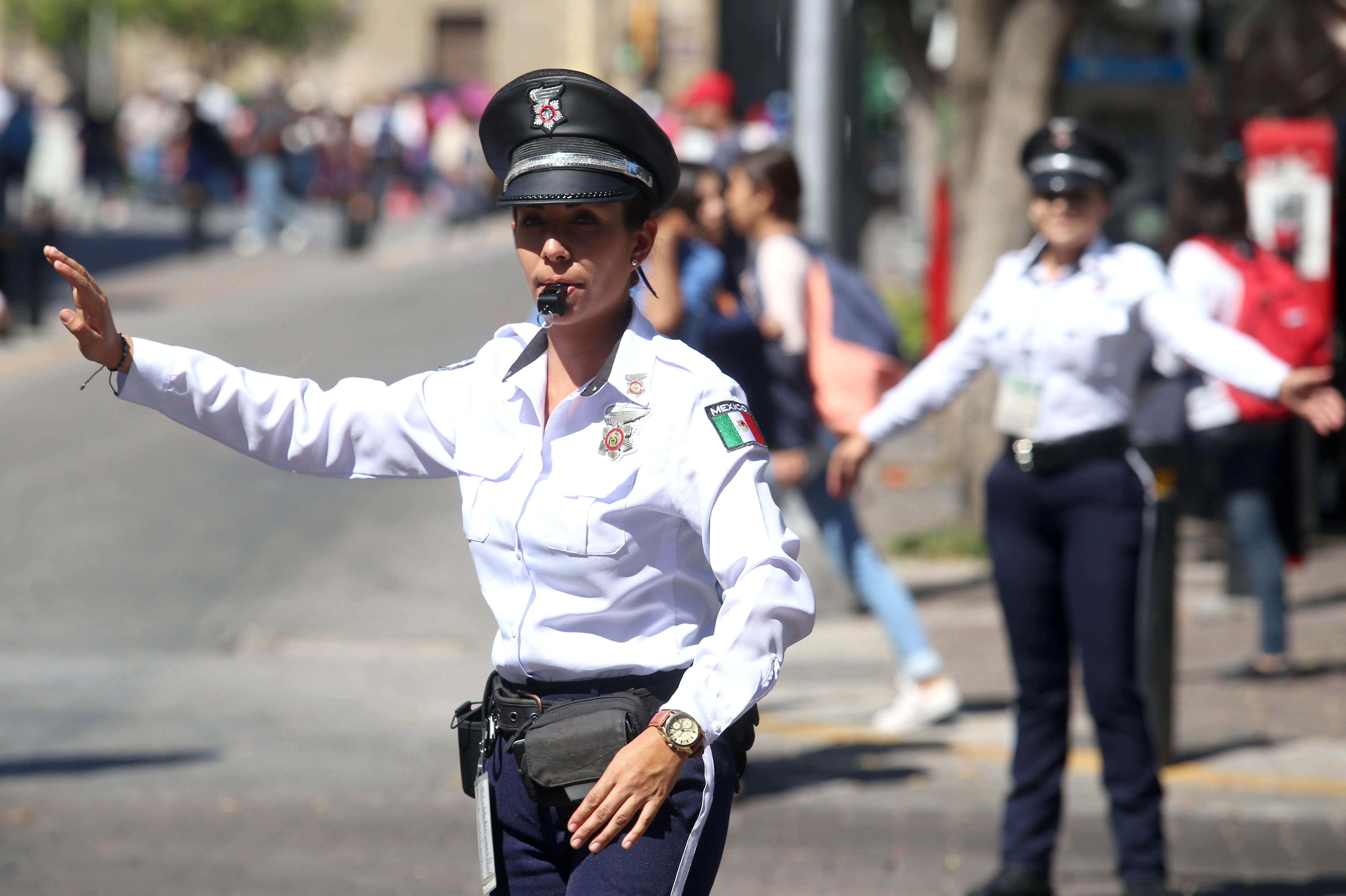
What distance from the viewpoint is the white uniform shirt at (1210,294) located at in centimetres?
755

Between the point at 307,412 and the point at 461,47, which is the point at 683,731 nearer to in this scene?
the point at 307,412

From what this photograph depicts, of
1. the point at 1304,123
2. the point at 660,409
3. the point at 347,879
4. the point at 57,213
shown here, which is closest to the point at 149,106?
the point at 57,213

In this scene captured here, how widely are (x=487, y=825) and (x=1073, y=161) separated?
115 inches

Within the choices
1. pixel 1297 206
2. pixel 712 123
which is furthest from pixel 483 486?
pixel 712 123

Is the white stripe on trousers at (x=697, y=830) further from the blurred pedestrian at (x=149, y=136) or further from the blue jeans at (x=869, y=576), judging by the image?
the blurred pedestrian at (x=149, y=136)

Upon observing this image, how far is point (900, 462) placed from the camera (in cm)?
1314

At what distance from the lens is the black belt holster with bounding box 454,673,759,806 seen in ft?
8.89

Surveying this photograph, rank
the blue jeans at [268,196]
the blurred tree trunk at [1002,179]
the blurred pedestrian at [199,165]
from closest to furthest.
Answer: the blurred tree trunk at [1002,179]
the blurred pedestrian at [199,165]
the blue jeans at [268,196]

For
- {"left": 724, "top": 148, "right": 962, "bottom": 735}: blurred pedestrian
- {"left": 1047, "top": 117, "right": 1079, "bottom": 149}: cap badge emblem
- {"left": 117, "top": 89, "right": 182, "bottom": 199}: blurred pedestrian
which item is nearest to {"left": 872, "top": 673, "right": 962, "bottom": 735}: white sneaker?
{"left": 724, "top": 148, "right": 962, "bottom": 735}: blurred pedestrian

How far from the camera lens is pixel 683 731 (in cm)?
257

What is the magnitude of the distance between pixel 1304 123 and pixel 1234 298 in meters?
2.16

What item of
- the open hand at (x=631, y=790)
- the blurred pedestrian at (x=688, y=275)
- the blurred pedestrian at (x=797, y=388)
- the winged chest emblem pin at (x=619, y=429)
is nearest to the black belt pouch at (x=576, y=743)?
the open hand at (x=631, y=790)

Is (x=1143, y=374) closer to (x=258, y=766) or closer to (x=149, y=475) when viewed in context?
(x=258, y=766)

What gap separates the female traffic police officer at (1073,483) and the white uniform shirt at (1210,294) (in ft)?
8.42
